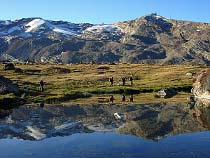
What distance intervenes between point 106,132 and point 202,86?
34.9m

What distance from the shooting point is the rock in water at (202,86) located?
80250 mm

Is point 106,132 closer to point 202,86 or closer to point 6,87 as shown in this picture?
point 202,86

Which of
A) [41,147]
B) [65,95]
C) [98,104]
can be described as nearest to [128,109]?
[98,104]

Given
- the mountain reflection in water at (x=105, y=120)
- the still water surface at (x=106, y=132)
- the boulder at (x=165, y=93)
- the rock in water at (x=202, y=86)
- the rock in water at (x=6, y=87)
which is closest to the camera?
the still water surface at (x=106, y=132)

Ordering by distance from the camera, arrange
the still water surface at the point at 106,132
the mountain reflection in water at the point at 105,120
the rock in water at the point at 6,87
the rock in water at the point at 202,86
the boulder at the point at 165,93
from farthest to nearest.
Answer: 1. the boulder at the point at 165,93
2. the rock in water at the point at 6,87
3. the rock in water at the point at 202,86
4. the mountain reflection in water at the point at 105,120
5. the still water surface at the point at 106,132

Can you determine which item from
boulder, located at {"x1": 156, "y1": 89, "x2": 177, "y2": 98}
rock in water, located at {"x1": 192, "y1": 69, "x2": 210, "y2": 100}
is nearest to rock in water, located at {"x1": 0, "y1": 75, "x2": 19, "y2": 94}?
boulder, located at {"x1": 156, "y1": 89, "x2": 177, "y2": 98}

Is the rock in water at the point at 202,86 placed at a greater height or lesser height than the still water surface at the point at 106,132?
greater

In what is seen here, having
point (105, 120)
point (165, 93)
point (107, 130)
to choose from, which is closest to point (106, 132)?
point (107, 130)

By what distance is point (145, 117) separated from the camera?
63.2 m

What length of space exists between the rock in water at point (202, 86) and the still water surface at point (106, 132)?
8362mm

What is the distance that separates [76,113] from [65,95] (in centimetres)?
2107

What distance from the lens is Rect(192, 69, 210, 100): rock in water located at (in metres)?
80.2

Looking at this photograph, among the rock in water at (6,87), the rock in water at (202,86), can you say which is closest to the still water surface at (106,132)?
the rock in water at (202,86)

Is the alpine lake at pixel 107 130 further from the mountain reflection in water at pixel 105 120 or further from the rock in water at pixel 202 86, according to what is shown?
the rock in water at pixel 202 86
